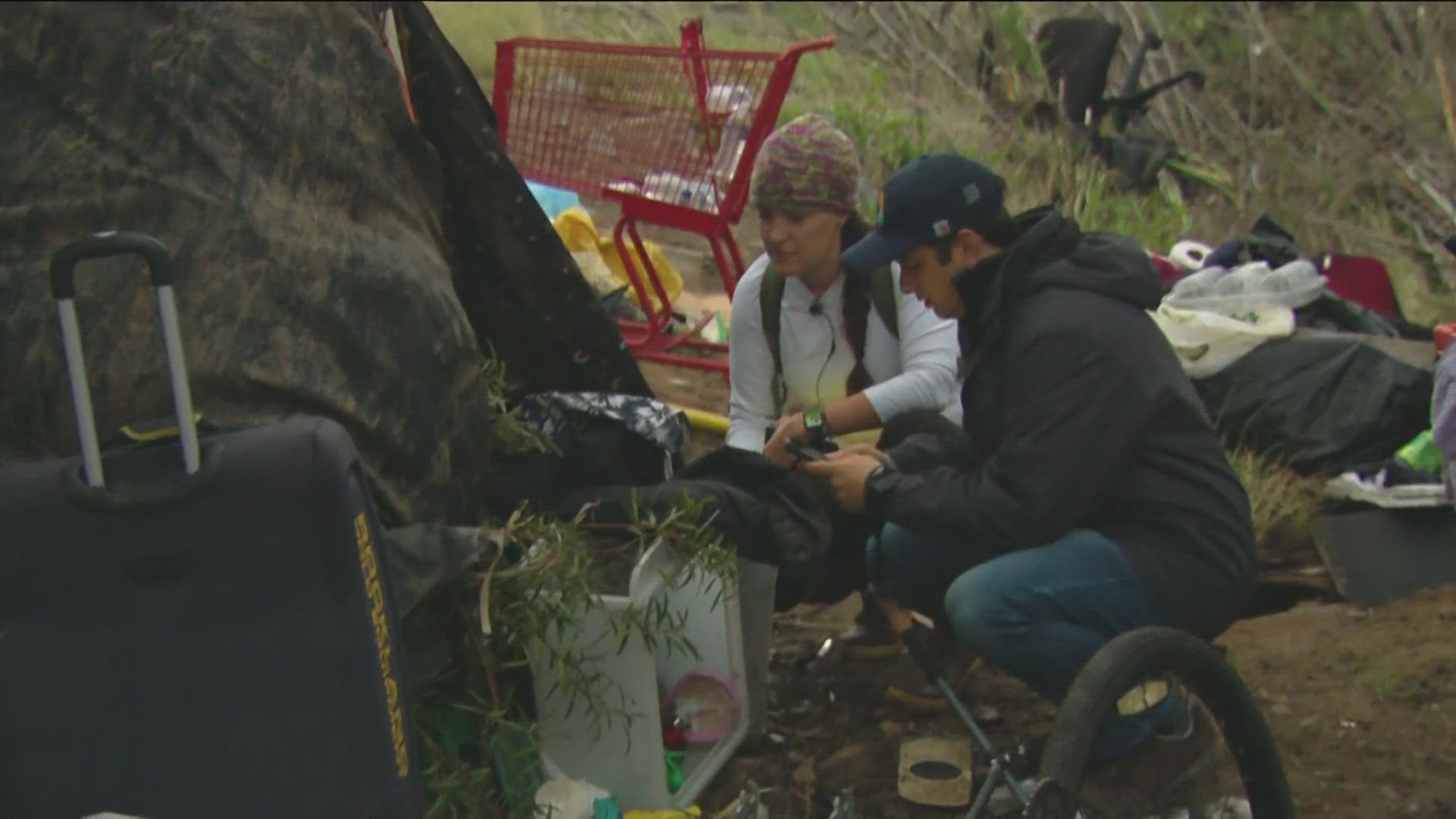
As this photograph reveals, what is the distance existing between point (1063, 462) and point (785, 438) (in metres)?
0.83

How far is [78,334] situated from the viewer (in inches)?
82.0

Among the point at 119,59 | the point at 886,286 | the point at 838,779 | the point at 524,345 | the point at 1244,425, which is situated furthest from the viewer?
the point at 1244,425

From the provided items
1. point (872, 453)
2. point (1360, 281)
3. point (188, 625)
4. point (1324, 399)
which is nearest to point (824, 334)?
point (872, 453)

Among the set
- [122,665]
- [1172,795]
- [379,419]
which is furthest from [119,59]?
[1172,795]

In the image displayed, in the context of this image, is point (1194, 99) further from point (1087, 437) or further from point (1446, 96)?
point (1087, 437)

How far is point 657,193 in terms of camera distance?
5.09m

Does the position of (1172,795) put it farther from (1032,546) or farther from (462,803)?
(462,803)

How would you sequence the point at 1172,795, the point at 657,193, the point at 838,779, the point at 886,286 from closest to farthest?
the point at 1172,795 → the point at 838,779 → the point at 886,286 → the point at 657,193

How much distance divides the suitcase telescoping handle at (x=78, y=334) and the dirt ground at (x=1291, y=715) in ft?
4.59

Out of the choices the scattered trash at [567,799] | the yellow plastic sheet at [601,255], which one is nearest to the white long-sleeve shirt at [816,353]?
the scattered trash at [567,799]

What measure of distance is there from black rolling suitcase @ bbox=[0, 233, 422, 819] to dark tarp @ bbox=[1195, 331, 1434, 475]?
3083 millimetres

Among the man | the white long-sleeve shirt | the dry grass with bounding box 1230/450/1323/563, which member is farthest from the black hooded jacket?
the dry grass with bounding box 1230/450/1323/563

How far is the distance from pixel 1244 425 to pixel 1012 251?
6.62 feet

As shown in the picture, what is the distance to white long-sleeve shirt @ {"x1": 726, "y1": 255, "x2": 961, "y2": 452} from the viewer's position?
361 cm
